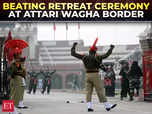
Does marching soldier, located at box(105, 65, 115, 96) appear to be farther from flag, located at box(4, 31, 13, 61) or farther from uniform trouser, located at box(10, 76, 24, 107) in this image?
uniform trouser, located at box(10, 76, 24, 107)

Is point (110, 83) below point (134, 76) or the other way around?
below

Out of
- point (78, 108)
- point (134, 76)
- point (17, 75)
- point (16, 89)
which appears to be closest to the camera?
point (16, 89)

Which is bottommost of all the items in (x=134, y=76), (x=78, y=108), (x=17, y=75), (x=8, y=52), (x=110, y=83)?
(x=110, y=83)

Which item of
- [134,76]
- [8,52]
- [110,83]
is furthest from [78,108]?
[110,83]

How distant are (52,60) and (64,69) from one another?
31.4 metres

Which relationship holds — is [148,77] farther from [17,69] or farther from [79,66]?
[79,66]

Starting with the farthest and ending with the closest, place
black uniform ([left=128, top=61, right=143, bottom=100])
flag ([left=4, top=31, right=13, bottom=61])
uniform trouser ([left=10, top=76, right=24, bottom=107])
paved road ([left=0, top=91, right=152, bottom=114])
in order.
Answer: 1. black uniform ([left=128, top=61, right=143, bottom=100])
2. flag ([left=4, top=31, right=13, bottom=61])
3. paved road ([left=0, top=91, right=152, bottom=114])
4. uniform trouser ([left=10, top=76, right=24, bottom=107])

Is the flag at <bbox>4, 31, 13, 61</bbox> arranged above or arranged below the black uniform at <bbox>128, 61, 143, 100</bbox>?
above

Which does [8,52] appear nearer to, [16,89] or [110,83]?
[16,89]

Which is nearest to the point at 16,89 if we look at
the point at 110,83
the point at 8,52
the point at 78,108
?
the point at 78,108

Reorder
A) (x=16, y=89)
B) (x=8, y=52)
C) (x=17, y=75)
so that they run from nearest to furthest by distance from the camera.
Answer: (x=16, y=89), (x=17, y=75), (x=8, y=52)

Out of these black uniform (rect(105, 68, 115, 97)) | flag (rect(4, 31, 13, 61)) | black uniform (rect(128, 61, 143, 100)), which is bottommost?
black uniform (rect(105, 68, 115, 97))

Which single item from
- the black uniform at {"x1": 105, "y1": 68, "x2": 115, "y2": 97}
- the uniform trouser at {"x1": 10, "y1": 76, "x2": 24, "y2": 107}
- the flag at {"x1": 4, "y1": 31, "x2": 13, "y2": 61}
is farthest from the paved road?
the black uniform at {"x1": 105, "y1": 68, "x2": 115, "y2": 97}

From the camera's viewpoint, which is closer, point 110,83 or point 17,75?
point 17,75
